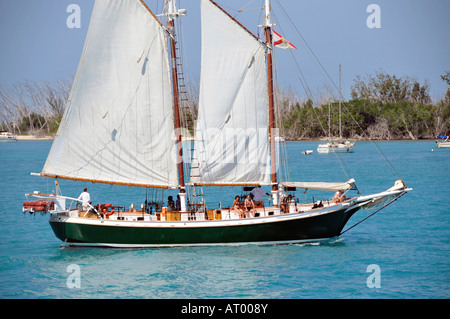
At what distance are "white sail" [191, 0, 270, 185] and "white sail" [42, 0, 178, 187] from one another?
178 cm

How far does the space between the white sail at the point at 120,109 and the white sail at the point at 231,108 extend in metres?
1.78

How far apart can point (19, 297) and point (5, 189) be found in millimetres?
38212

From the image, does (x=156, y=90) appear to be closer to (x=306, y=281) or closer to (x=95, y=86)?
(x=95, y=86)

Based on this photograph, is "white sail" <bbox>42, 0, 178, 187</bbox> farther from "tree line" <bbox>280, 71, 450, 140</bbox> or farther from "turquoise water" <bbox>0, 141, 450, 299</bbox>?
"tree line" <bbox>280, 71, 450, 140</bbox>

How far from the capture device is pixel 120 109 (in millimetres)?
30953

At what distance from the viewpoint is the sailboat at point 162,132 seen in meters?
30.0

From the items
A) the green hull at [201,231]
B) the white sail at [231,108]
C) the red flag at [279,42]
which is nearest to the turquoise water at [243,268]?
the green hull at [201,231]

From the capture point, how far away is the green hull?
2927 centimetres

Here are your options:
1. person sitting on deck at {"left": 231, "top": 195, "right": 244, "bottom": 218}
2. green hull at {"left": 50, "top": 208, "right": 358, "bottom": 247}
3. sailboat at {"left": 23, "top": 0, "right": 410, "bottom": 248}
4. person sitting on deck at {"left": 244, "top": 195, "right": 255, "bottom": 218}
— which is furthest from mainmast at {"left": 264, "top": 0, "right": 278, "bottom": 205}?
person sitting on deck at {"left": 231, "top": 195, "right": 244, "bottom": 218}

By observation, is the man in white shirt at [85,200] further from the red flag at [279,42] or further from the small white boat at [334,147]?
the small white boat at [334,147]

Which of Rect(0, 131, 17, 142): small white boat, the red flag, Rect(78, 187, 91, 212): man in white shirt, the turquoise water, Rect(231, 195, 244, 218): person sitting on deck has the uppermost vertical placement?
the red flag

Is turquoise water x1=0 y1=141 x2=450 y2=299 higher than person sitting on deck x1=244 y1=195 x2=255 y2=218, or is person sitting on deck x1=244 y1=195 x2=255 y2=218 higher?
person sitting on deck x1=244 y1=195 x2=255 y2=218
